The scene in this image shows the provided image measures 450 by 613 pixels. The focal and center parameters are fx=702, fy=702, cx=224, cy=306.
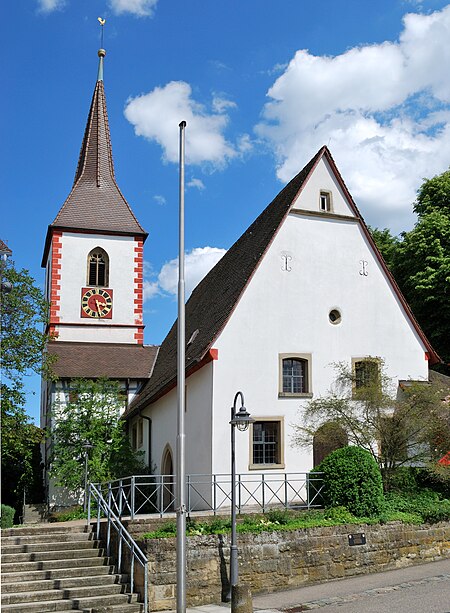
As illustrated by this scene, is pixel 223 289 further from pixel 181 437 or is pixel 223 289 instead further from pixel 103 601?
pixel 103 601

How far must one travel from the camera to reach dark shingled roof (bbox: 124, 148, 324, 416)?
20.5 meters

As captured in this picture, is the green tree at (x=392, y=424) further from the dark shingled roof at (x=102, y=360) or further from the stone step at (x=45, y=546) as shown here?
the dark shingled roof at (x=102, y=360)

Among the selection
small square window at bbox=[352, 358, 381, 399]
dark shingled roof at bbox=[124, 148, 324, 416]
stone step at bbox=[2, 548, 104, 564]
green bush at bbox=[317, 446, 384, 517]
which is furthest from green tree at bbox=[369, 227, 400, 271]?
stone step at bbox=[2, 548, 104, 564]

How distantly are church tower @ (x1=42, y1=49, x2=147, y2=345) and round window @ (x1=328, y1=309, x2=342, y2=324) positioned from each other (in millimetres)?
12597

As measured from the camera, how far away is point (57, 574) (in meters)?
13.9

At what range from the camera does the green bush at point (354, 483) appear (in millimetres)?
16422

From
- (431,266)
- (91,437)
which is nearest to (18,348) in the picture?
(91,437)

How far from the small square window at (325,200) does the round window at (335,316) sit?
326 centimetres

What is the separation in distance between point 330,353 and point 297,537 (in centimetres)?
738

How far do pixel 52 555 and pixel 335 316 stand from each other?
11.0 metres

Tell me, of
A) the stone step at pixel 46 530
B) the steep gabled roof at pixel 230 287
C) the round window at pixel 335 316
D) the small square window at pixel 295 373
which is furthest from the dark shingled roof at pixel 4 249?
the round window at pixel 335 316

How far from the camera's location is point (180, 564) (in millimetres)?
11602

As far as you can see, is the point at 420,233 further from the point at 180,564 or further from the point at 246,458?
the point at 180,564

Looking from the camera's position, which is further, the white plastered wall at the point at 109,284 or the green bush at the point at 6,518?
the white plastered wall at the point at 109,284
